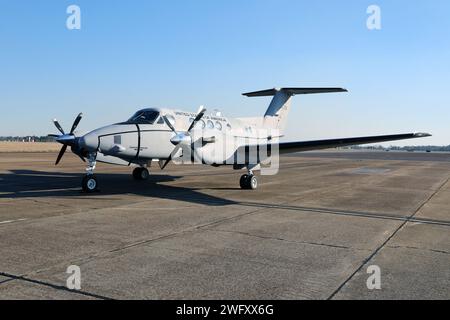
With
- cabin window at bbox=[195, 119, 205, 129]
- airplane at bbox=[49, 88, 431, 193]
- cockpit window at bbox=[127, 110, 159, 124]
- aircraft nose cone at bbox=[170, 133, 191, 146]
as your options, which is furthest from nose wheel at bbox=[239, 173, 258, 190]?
cockpit window at bbox=[127, 110, 159, 124]

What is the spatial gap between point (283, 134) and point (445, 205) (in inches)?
514

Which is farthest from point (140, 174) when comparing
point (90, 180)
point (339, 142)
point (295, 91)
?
point (295, 91)

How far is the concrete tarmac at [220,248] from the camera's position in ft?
14.9

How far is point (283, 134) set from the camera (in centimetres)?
2416

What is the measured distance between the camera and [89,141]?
1255 centimetres

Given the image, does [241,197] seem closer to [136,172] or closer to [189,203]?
[189,203]

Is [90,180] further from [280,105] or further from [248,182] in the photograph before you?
[280,105]

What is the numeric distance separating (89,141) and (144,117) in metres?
2.66

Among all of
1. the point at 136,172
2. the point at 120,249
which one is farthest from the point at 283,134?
the point at 120,249

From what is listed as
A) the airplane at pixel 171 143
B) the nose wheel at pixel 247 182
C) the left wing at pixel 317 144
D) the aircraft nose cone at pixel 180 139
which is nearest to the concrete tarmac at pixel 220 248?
the airplane at pixel 171 143

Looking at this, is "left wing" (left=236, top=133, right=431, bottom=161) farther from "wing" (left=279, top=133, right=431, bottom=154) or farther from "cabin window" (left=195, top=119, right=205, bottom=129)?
"cabin window" (left=195, top=119, right=205, bottom=129)

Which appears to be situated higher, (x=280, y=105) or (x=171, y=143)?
(x=280, y=105)

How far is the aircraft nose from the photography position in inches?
494

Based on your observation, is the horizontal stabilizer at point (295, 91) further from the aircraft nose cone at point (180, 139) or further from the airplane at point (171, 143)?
the aircraft nose cone at point (180, 139)
